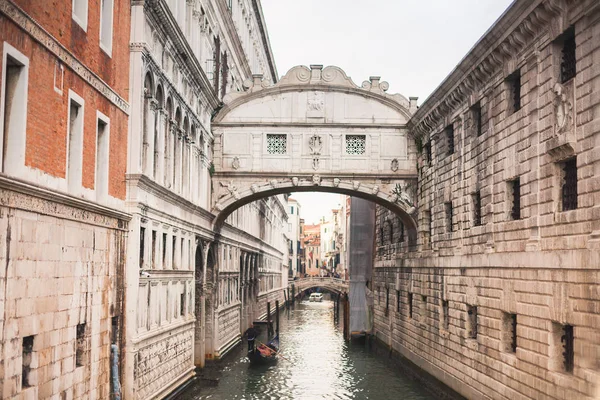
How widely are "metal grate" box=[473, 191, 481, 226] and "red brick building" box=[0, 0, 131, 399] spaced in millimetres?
8439

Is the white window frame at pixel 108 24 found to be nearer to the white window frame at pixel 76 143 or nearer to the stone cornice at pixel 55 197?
the white window frame at pixel 76 143

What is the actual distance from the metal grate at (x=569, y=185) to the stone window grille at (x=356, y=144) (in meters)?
10.9

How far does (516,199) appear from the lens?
15.2 meters

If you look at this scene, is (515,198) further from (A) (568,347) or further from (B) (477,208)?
(A) (568,347)

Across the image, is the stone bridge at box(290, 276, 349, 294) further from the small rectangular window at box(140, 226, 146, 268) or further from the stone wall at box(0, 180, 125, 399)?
the stone wall at box(0, 180, 125, 399)

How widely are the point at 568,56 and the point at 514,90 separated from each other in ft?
8.85

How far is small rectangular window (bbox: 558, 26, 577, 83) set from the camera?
496 inches

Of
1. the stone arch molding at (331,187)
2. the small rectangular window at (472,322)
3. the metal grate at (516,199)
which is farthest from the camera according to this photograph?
the stone arch molding at (331,187)

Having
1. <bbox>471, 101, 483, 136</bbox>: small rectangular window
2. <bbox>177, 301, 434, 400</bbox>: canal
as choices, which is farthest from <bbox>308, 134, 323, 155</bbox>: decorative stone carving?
<bbox>177, 301, 434, 400</bbox>: canal

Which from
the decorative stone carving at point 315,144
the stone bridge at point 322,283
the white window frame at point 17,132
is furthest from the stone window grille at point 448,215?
the stone bridge at point 322,283

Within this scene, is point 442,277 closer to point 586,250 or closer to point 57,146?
point 586,250

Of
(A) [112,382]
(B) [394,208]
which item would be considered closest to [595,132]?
(A) [112,382]

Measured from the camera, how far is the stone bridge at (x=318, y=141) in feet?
76.4

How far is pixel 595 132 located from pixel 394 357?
17029 mm
